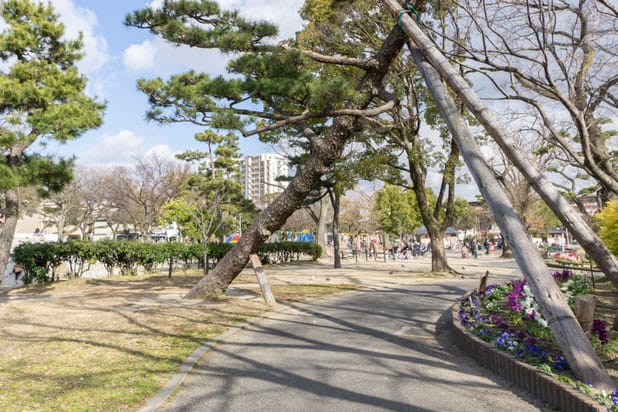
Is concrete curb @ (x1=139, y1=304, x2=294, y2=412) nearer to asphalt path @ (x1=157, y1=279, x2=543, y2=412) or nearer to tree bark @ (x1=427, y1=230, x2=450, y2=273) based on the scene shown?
asphalt path @ (x1=157, y1=279, x2=543, y2=412)

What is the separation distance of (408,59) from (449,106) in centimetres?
944

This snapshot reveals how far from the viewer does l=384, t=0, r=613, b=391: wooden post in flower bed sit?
3.60 meters

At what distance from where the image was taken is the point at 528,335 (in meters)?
5.14

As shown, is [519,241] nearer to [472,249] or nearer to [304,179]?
[304,179]

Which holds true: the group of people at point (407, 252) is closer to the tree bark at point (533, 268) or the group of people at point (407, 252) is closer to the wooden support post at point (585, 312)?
the wooden support post at point (585, 312)

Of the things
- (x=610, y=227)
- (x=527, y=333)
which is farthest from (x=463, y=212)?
(x=527, y=333)

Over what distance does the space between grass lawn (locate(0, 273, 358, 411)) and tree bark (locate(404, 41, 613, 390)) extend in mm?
3658

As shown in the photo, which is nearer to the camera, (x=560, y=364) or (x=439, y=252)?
(x=560, y=364)

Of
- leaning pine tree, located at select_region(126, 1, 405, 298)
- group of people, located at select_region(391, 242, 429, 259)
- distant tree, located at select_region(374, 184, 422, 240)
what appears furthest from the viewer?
distant tree, located at select_region(374, 184, 422, 240)

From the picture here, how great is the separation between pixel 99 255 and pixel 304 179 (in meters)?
10.8

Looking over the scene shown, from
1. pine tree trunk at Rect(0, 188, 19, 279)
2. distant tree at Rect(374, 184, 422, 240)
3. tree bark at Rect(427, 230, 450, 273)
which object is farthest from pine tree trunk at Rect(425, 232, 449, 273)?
distant tree at Rect(374, 184, 422, 240)

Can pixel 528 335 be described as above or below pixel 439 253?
below

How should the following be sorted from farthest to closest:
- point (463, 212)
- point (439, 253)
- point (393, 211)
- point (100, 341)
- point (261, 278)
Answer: point (463, 212) → point (393, 211) → point (439, 253) → point (261, 278) → point (100, 341)

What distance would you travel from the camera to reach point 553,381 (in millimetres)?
3551
